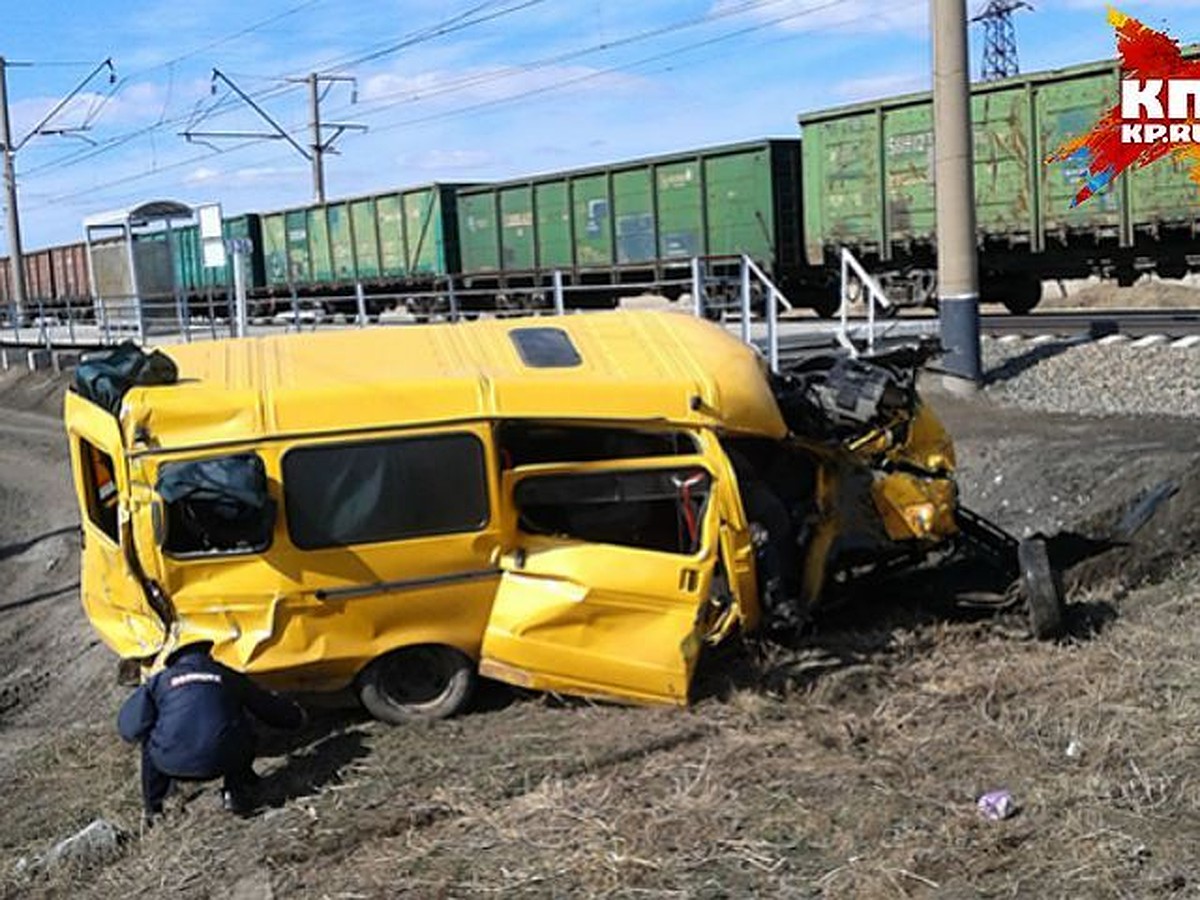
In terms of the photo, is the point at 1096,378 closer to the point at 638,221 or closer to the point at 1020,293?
the point at 1020,293

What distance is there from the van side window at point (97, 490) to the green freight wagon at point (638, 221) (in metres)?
16.7

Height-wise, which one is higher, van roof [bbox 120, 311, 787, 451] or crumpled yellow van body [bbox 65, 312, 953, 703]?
van roof [bbox 120, 311, 787, 451]

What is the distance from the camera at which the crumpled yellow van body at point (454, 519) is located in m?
6.41

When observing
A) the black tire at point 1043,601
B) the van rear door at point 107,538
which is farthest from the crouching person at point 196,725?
the black tire at point 1043,601

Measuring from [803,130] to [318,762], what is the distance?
21.2 metres

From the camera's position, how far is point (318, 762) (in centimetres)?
646

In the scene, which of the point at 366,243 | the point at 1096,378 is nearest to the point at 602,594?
the point at 1096,378

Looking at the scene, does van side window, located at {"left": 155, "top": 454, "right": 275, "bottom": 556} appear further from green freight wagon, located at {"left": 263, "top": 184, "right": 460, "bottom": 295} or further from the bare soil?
green freight wagon, located at {"left": 263, "top": 184, "right": 460, "bottom": 295}

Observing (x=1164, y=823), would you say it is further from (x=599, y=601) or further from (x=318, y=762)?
(x=318, y=762)

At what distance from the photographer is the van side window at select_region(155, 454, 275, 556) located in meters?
6.23

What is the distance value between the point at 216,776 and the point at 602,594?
1877 mm

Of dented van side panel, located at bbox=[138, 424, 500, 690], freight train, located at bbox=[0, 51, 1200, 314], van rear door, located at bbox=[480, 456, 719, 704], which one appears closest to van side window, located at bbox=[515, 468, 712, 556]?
van rear door, located at bbox=[480, 456, 719, 704]

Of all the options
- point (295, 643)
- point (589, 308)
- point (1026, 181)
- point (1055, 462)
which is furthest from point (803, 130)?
point (295, 643)

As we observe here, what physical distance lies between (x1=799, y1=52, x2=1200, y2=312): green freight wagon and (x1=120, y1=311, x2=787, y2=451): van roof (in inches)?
627
